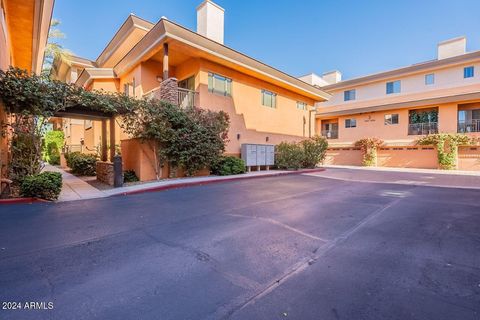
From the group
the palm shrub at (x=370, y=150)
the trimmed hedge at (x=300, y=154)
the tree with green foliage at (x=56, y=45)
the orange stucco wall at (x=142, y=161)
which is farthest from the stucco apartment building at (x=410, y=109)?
the tree with green foliage at (x=56, y=45)

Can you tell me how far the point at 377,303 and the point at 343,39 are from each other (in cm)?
2568

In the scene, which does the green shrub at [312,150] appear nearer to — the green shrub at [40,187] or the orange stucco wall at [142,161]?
the orange stucco wall at [142,161]

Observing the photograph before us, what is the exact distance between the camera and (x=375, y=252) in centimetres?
364

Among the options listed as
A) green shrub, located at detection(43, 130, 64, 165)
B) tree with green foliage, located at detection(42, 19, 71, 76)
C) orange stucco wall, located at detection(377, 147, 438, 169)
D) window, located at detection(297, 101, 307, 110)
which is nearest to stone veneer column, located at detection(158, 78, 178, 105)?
window, located at detection(297, 101, 307, 110)

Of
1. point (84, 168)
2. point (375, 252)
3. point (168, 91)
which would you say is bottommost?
point (375, 252)

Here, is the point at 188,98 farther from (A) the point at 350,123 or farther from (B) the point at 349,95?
(B) the point at 349,95

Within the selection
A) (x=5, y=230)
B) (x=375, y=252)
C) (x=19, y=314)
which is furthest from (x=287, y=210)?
(x=5, y=230)

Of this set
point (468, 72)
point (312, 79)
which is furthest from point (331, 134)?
point (468, 72)

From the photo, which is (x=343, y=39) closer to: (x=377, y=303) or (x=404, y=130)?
(x=404, y=130)

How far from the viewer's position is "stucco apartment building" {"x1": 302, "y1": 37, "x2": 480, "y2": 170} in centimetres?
2034

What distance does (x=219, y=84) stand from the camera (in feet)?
46.7

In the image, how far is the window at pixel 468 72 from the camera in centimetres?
2083

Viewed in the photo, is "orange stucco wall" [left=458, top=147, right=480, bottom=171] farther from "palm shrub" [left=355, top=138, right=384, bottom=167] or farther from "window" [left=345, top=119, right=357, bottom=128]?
"window" [left=345, top=119, right=357, bottom=128]

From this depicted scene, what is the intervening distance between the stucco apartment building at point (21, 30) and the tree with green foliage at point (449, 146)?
26256 millimetres
